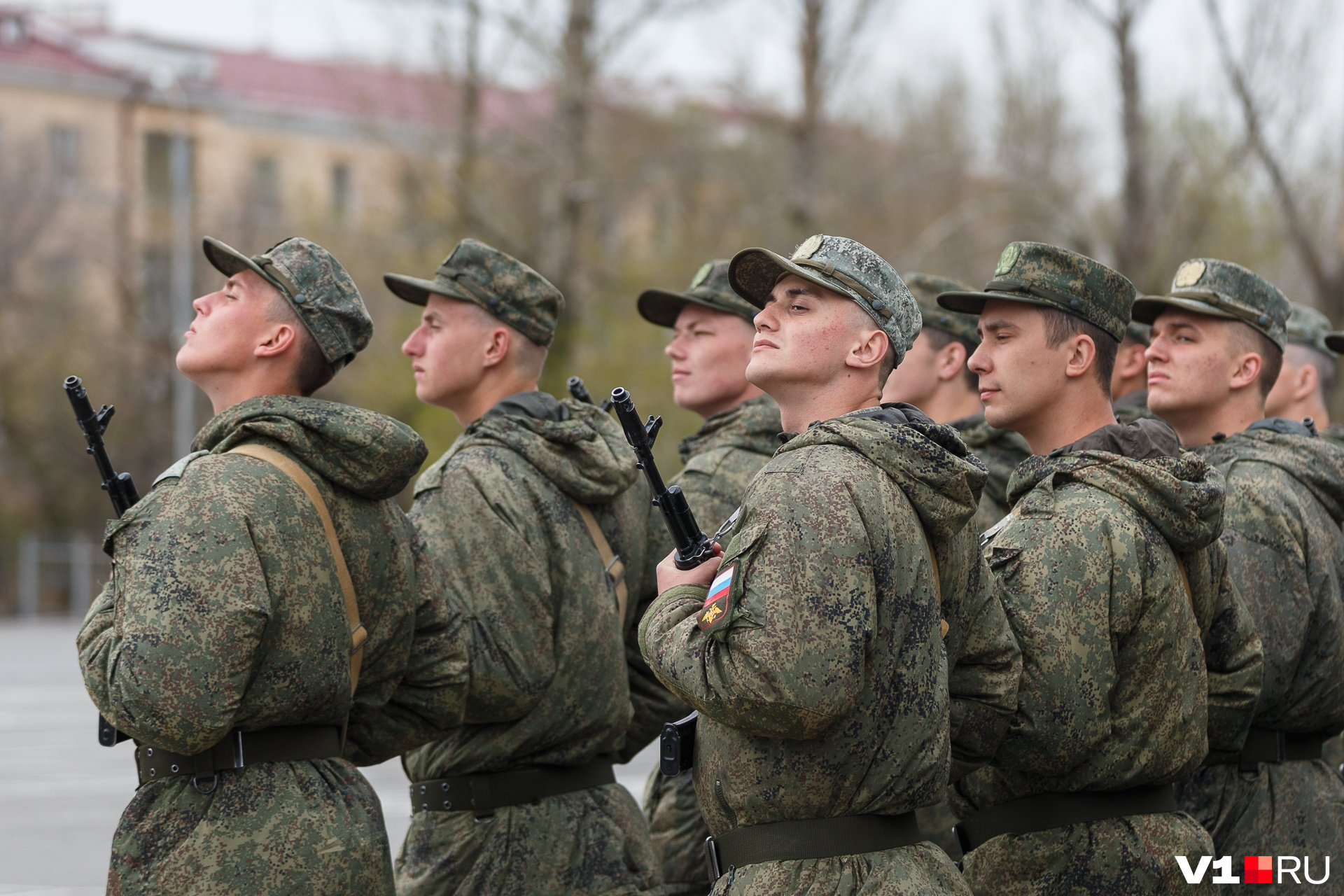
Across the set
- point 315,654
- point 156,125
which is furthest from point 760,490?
point 156,125

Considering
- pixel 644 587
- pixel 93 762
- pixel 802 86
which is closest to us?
pixel 644 587

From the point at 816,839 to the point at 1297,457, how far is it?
2.75 meters

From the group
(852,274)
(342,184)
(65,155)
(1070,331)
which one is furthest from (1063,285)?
(342,184)

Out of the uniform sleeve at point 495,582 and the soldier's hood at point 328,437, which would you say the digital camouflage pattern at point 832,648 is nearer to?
the soldier's hood at point 328,437

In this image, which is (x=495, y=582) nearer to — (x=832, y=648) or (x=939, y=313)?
(x=832, y=648)

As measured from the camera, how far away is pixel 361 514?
4086 millimetres

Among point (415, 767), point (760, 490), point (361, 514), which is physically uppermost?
point (760, 490)

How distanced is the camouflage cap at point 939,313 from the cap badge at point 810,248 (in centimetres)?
266

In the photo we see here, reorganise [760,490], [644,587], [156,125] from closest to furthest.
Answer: [760,490], [644,587], [156,125]

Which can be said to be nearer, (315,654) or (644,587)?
(315,654)

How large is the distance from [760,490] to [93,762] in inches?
434

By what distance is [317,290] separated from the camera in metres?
4.32

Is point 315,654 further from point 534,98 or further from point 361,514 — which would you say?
point 534,98

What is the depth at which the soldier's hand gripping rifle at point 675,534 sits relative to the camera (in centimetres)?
359
